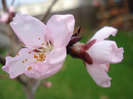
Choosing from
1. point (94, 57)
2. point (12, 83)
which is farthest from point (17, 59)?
point (12, 83)

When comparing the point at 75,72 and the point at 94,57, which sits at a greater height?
the point at 94,57

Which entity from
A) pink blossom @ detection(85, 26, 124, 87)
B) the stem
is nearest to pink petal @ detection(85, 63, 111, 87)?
pink blossom @ detection(85, 26, 124, 87)

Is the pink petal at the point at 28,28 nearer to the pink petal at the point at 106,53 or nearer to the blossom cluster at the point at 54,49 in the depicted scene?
the blossom cluster at the point at 54,49

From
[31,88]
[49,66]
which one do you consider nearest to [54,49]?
[49,66]

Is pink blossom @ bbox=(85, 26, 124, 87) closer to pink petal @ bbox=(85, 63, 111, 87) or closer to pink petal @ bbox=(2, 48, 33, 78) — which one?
pink petal @ bbox=(85, 63, 111, 87)

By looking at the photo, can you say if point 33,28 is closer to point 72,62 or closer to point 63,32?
point 63,32

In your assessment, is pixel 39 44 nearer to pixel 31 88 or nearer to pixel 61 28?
pixel 61 28
